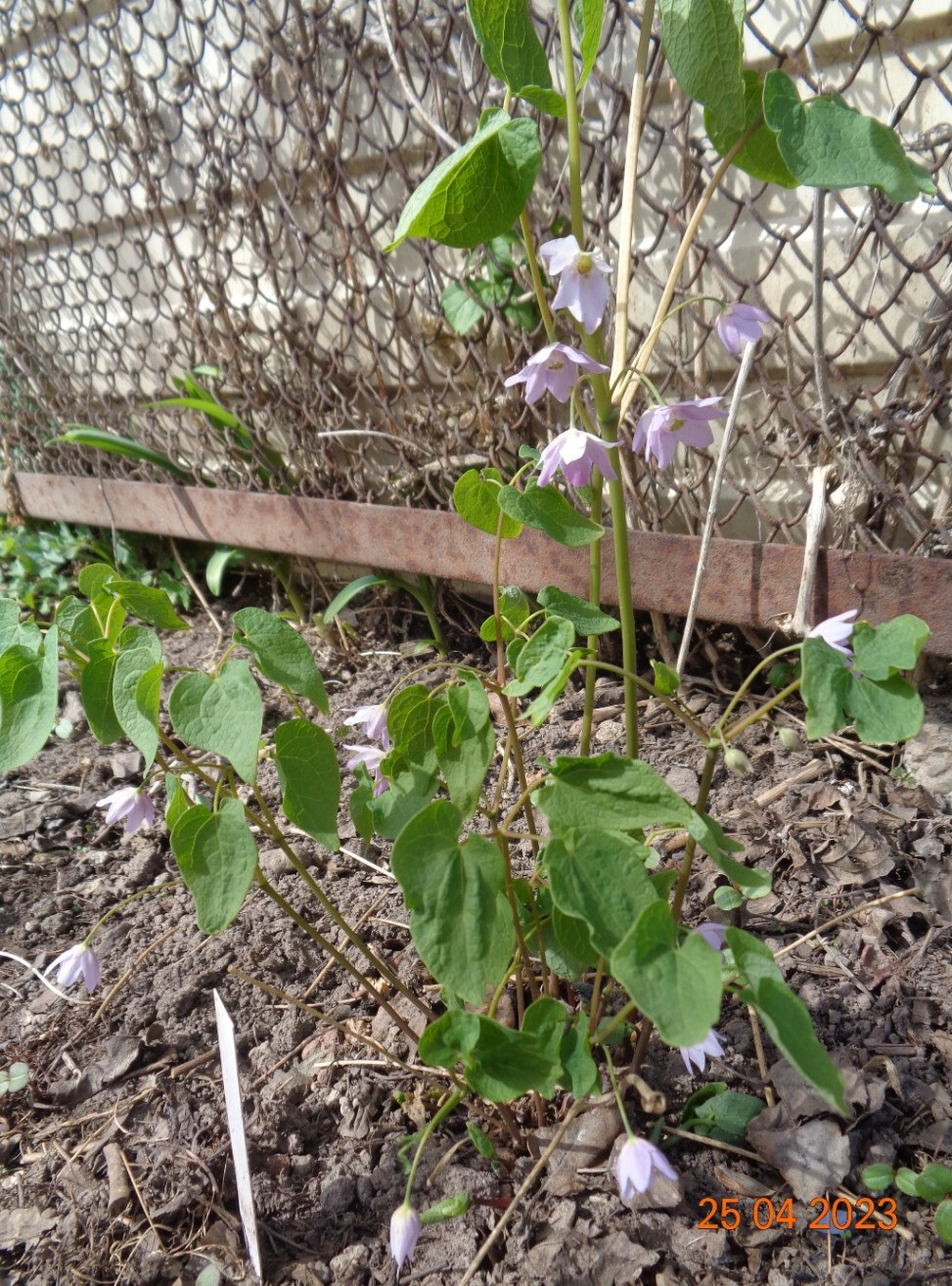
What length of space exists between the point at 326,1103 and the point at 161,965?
39 centimetres

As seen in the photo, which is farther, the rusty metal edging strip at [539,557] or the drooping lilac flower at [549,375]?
the rusty metal edging strip at [539,557]

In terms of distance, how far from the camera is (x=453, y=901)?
61 cm

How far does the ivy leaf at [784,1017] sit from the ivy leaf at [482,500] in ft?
1.37

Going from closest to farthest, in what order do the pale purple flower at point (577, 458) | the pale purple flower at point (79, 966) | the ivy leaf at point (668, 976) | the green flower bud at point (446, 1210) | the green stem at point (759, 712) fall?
the ivy leaf at point (668, 976) < the green stem at point (759, 712) < the pale purple flower at point (577, 458) < the green flower bud at point (446, 1210) < the pale purple flower at point (79, 966)

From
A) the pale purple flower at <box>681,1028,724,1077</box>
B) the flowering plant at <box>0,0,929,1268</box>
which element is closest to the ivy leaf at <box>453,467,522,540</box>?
the flowering plant at <box>0,0,929,1268</box>

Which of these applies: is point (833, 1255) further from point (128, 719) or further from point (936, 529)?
point (936, 529)

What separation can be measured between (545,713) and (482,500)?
270mm

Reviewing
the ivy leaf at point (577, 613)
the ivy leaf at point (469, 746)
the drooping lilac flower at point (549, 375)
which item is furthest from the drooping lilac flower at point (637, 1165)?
the drooping lilac flower at point (549, 375)

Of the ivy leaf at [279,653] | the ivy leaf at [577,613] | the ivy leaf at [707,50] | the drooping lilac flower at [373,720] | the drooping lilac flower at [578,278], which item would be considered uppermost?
the ivy leaf at [707,50]

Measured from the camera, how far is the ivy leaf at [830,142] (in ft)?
1.92

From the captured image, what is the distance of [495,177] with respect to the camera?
60 cm

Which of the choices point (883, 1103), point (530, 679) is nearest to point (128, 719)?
point (530, 679)

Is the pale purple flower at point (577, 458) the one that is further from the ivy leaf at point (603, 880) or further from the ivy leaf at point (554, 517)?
the ivy leaf at point (603, 880)

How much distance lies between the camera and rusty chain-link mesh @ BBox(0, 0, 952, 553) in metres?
1.28
